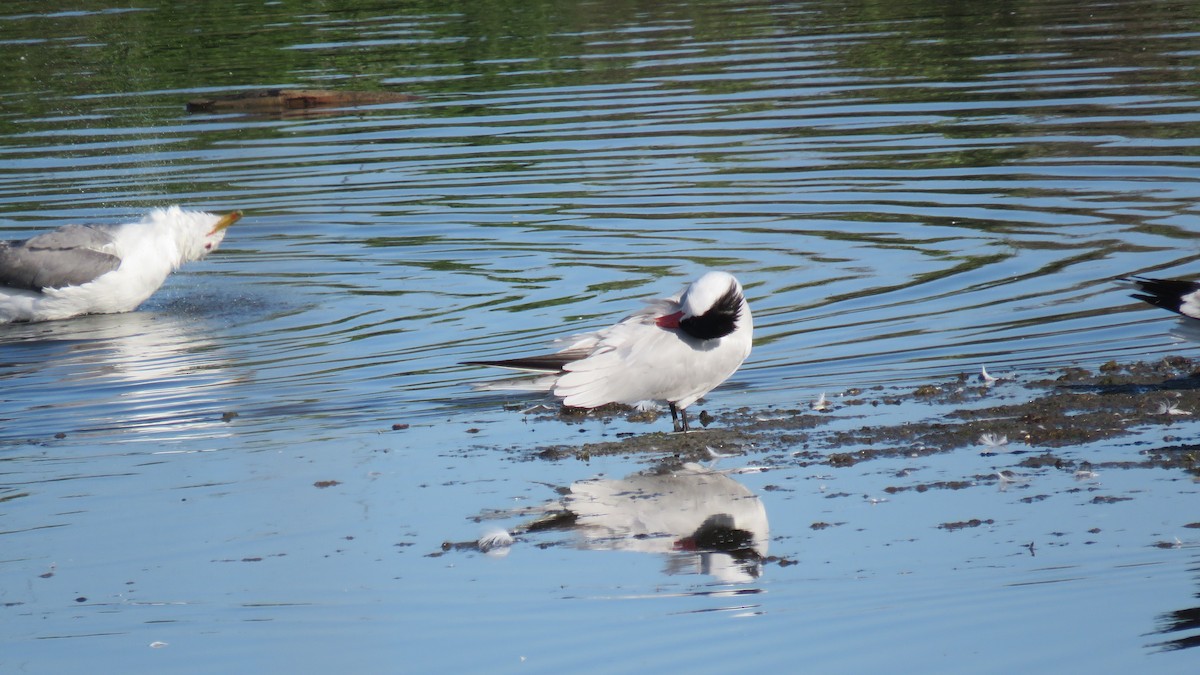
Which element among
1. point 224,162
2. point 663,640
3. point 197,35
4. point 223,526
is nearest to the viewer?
point 663,640

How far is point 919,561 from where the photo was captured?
18.1 feet

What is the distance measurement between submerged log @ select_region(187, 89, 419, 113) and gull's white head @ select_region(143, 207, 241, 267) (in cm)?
758

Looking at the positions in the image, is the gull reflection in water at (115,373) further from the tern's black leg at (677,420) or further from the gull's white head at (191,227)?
the tern's black leg at (677,420)

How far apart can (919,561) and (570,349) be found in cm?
226

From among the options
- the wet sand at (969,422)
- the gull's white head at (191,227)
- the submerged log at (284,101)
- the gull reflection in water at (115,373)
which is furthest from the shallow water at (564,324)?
the gull's white head at (191,227)

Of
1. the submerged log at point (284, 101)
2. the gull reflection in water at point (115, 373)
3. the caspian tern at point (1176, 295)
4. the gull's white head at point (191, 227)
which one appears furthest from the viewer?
the submerged log at point (284, 101)

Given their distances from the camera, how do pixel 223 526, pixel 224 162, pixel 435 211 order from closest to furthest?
1. pixel 223 526
2. pixel 435 211
3. pixel 224 162

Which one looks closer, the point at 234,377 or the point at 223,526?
the point at 223,526

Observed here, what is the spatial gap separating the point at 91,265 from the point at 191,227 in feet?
2.35

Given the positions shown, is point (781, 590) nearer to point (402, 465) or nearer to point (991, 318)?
point (402, 465)

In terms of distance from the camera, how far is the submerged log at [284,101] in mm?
18641

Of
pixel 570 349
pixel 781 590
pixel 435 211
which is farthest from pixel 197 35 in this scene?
pixel 781 590

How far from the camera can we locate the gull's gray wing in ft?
A: 34.9

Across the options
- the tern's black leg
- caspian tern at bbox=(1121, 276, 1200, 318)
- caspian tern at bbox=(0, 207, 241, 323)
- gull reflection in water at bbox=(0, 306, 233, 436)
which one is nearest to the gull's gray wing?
caspian tern at bbox=(0, 207, 241, 323)
